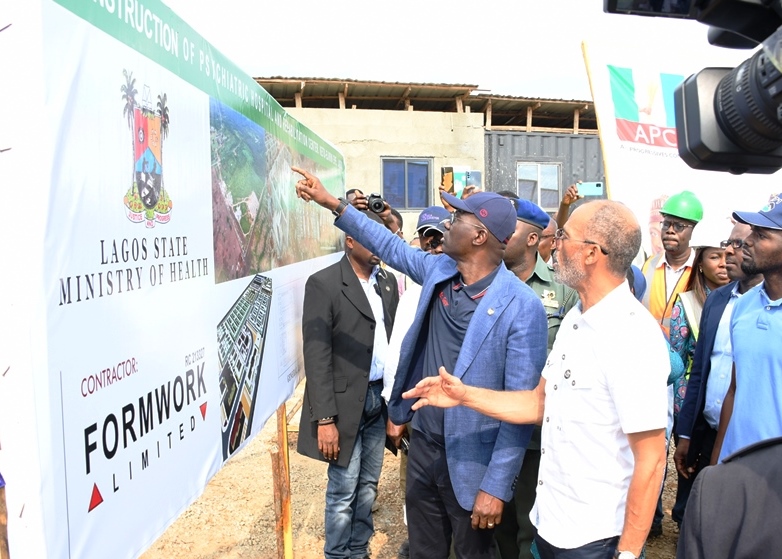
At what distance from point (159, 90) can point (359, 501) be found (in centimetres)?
255

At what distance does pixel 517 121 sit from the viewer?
51.1 feet

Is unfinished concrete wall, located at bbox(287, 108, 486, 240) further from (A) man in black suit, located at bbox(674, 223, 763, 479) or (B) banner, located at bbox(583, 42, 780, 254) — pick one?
(A) man in black suit, located at bbox(674, 223, 763, 479)

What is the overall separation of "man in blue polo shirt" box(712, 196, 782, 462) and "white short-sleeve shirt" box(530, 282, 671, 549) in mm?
638

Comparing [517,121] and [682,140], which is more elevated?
[517,121]

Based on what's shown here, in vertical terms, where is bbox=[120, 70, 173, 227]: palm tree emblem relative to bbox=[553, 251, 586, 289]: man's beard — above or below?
above

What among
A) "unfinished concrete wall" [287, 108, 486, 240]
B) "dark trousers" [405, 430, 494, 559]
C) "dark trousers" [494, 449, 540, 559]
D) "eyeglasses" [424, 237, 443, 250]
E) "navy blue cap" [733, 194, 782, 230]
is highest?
"unfinished concrete wall" [287, 108, 486, 240]

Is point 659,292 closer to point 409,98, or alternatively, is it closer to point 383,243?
point 383,243

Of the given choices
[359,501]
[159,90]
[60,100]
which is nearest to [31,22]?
[60,100]

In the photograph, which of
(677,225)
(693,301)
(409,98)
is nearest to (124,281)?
(693,301)

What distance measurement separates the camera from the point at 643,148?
4230 mm

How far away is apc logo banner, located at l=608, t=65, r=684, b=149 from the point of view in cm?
424

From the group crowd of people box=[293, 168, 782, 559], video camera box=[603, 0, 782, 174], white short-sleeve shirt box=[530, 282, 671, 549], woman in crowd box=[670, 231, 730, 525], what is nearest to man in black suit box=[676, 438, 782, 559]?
crowd of people box=[293, 168, 782, 559]

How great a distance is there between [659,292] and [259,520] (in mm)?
3210

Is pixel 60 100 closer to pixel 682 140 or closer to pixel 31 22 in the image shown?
pixel 31 22
